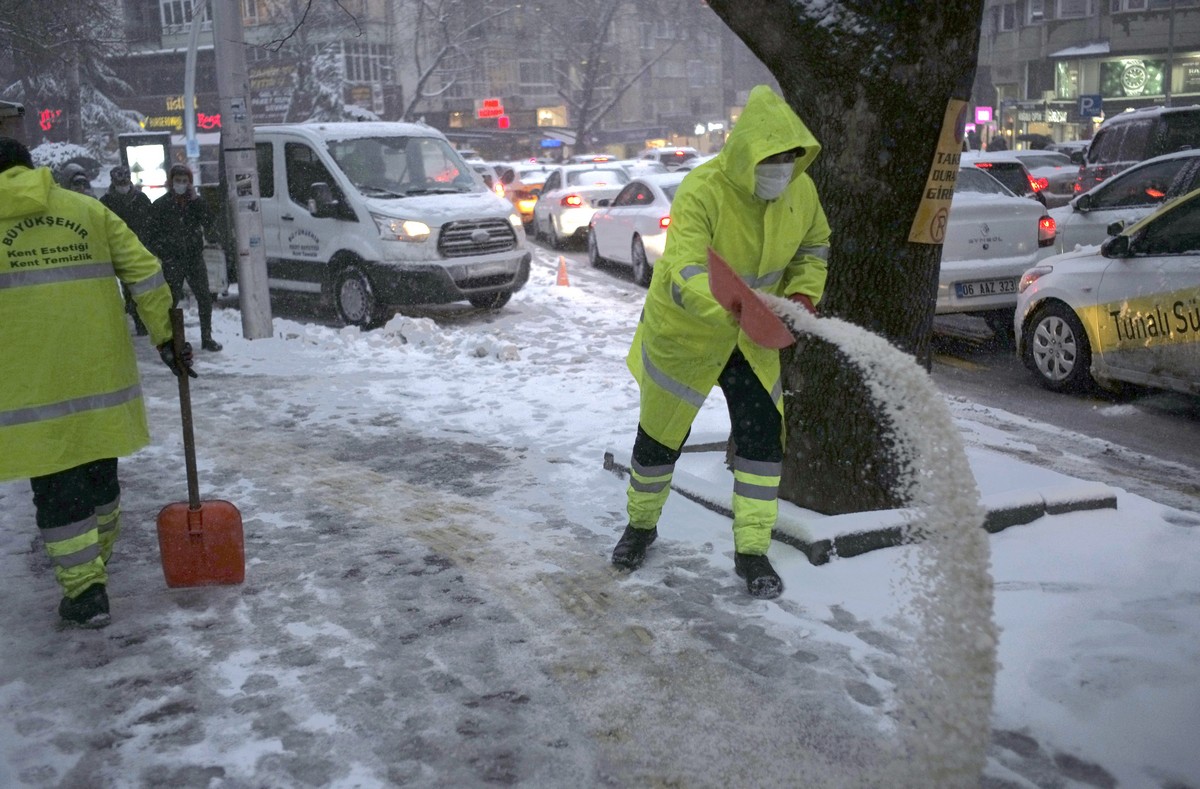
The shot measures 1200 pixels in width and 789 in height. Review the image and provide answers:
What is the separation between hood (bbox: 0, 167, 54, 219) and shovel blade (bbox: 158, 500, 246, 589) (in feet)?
4.13

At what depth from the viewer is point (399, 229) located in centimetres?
1206

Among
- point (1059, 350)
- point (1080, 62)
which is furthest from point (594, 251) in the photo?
point (1080, 62)

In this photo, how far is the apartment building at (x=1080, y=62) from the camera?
49031 millimetres

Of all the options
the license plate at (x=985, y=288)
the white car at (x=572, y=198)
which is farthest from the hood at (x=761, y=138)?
the white car at (x=572, y=198)

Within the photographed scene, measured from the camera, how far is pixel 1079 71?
51.9 meters

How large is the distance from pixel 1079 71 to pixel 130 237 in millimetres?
54819

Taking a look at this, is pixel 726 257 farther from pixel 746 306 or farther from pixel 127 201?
pixel 127 201

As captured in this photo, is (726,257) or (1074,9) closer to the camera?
(726,257)

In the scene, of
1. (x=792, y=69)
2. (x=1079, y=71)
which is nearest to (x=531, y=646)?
(x=792, y=69)

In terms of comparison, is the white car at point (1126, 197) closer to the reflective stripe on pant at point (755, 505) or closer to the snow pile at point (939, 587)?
the snow pile at point (939, 587)

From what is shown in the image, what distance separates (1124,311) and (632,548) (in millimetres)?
4844

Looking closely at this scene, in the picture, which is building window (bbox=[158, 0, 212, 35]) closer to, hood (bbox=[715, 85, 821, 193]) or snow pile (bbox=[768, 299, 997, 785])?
hood (bbox=[715, 85, 821, 193])

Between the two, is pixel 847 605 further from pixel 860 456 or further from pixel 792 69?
pixel 792 69

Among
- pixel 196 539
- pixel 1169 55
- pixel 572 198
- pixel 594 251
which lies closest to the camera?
pixel 196 539
